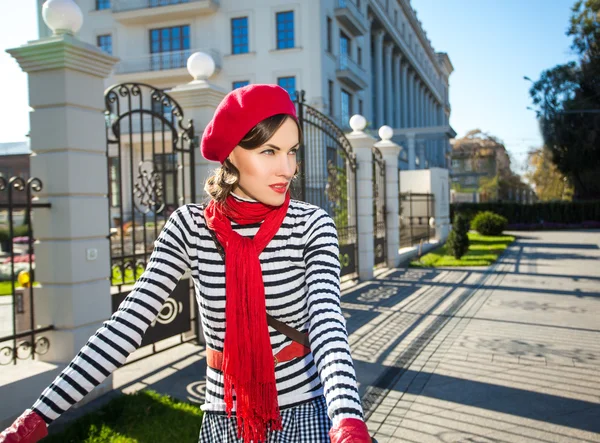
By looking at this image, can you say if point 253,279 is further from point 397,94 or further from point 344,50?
point 397,94

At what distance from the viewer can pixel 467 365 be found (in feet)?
18.2

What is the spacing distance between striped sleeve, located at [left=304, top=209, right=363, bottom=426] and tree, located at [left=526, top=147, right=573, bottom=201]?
1450 inches

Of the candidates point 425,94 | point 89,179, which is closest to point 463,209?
point 425,94

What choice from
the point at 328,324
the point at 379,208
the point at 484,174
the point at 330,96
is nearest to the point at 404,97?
the point at 330,96

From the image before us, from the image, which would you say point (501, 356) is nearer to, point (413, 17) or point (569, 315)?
point (569, 315)

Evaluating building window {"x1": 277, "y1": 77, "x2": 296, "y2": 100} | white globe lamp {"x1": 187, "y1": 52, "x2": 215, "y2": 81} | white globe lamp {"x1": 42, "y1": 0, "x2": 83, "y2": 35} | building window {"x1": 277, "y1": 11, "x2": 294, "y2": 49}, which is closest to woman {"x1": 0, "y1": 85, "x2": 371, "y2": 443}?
white globe lamp {"x1": 42, "y1": 0, "x2": 83, "y2": 35}

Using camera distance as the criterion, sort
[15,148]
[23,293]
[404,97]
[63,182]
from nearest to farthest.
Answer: [63,182] → [23,293] → [15,148] → [404,97]

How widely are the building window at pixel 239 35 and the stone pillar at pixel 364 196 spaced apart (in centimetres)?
1615

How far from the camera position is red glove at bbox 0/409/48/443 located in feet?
4.23

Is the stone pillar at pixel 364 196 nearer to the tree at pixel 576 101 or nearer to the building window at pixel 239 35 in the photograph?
the building window at pixel 239 35

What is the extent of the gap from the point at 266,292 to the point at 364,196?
32.8ft

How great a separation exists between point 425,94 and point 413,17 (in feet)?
41.6

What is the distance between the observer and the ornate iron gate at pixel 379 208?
12914 millimetres

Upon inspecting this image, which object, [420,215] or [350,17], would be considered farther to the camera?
[350,17]
